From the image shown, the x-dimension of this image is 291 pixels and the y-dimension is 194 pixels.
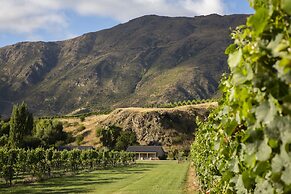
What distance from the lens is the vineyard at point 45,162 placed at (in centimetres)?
3900

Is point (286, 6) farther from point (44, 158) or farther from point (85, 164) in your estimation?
point (85, 164)

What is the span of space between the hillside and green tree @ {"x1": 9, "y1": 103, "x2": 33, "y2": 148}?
40079 mm

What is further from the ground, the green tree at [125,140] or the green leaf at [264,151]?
the green tree at [125,140]

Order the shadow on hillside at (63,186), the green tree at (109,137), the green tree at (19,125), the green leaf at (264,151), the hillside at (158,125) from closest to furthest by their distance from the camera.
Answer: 1. the green leaf at (264,151)
2. the shadow on hillside at (63,186)
3. the green tree at (19,125)
4. the green tree at (109,137)
5. the hillside at (158,125)

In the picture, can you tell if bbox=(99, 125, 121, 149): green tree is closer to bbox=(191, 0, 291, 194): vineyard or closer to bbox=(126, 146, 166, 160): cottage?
bbox=(126, 146, 166, 160): cottage

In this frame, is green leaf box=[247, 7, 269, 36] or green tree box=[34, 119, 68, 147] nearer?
green leaf box=[247, 7, 269, 36]

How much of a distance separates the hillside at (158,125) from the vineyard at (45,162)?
4832 cm

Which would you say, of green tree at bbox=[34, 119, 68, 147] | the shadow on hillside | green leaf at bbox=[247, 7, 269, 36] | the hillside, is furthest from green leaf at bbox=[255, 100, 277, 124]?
the hillside

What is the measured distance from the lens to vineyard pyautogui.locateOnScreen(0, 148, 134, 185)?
39000mm

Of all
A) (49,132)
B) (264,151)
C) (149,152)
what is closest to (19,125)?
(49,132)

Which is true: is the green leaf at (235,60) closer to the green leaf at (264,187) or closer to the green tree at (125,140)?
the green leaf at (264,187)

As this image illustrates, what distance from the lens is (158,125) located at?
422 feet

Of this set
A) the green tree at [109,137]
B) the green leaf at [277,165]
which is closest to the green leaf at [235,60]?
the green leaf at [277,165]

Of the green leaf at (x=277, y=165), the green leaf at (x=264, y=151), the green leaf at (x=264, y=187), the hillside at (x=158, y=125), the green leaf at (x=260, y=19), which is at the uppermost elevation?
the hillside at (x=158, y=125)
